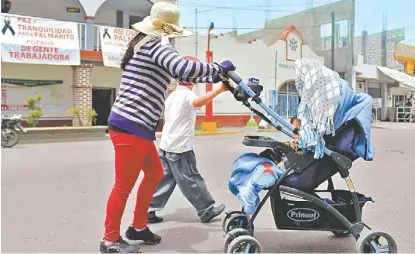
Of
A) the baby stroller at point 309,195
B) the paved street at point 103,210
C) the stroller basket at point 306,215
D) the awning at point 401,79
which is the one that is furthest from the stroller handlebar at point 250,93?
the awning at point 401,79

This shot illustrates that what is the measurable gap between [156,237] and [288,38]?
20.8 m

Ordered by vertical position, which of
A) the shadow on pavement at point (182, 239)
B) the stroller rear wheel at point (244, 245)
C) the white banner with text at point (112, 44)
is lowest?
the shadow on pavement at point (182, 239)

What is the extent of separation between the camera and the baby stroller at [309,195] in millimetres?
3133

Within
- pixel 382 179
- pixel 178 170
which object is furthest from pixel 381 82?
pixel 178 170

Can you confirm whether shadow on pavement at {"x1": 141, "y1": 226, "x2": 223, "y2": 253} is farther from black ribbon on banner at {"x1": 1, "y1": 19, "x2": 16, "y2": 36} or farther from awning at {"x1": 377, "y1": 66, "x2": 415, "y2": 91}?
awning at {"x1": 377, "y1": 66, "x2": 415, "y2": 91}

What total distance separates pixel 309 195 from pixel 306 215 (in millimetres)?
165

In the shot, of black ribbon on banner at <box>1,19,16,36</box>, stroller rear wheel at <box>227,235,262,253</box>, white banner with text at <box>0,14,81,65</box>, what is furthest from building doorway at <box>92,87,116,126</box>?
stroller rear wheel at <box>227,235,262,253</box>

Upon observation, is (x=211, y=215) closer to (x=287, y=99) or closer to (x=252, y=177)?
(x=252, y=177)

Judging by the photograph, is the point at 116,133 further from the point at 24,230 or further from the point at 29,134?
the point at 29,134

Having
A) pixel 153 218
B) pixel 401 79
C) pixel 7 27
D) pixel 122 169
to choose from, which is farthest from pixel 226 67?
pixel 401 79

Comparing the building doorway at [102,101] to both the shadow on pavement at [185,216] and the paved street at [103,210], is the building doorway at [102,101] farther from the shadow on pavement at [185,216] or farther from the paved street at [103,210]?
the shadow on pavement at [185,216]

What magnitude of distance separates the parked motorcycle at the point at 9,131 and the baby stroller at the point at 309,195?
10150 millimetres

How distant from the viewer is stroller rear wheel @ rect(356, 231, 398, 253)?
3.10 meters

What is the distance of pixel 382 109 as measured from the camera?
29016mm
